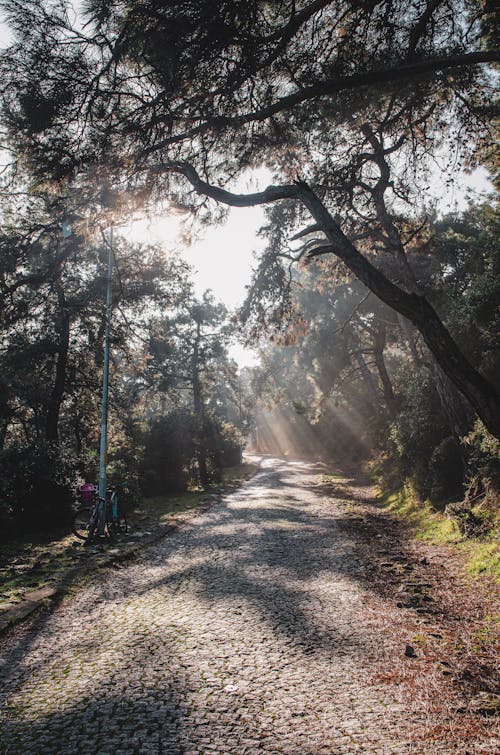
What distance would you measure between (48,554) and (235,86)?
29.0 feet

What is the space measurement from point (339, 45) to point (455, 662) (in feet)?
22.9

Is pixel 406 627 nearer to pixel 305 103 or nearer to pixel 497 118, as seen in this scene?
pixel 305 103

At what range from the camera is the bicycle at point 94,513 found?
30.8ft

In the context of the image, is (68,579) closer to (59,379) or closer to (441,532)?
(441,532)

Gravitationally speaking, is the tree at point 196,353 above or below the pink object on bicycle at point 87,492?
Answer: above

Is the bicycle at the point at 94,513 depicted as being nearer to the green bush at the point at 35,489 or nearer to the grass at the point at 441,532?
the green bush at the point at 35,489

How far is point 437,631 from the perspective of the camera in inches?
155

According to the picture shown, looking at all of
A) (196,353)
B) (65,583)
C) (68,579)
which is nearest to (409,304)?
(65,583)

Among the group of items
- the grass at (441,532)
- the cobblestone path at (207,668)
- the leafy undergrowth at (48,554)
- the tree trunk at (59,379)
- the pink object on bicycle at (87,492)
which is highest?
the tree trunk at (59,379)

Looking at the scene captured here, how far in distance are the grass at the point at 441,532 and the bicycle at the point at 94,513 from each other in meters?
6.93

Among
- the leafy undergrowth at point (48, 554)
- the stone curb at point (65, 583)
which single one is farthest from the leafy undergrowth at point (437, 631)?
the leafy undergrowth at point (48, 554)

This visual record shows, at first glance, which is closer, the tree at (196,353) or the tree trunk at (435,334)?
the tree trunk at (435,334)

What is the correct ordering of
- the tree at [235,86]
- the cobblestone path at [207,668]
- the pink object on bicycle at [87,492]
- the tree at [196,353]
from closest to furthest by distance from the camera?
1. the cobblestone path at [207,668]
2. the tree at [235,86]
3. the pink object on bicycle at [87,492]
4. the tree at [196,353]

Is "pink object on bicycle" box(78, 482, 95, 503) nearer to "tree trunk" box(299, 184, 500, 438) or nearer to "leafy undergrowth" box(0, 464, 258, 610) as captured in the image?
"leafy undergrowth" box(0, 464, 258, 610)
